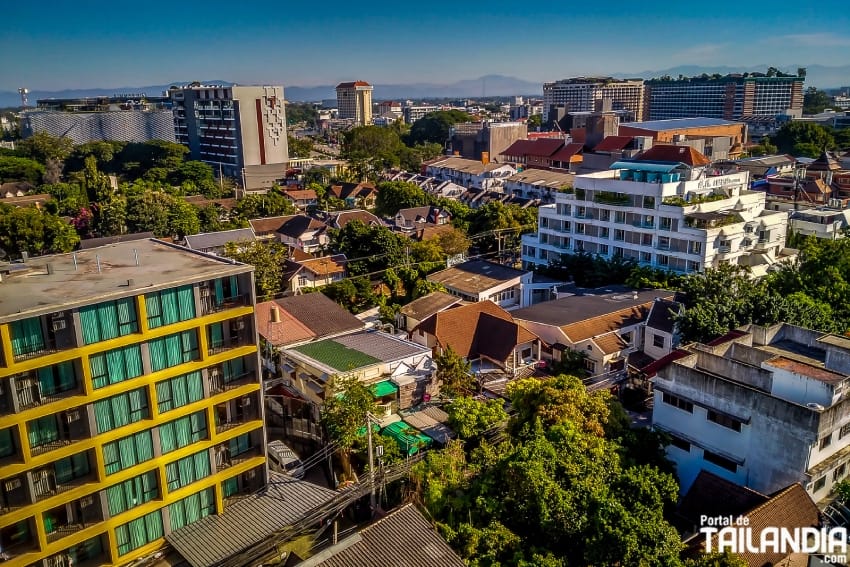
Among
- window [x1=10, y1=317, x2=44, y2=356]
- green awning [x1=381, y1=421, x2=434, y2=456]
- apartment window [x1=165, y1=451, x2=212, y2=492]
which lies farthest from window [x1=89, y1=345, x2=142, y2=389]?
green awning [x1=381, y1=421, x2=434, y2=456]

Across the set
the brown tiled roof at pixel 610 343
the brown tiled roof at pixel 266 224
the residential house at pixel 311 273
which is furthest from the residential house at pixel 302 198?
the brown tiled roof at pixel 610 343

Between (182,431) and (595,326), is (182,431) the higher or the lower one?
the higher one

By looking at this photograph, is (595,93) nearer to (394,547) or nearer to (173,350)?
(173,350)

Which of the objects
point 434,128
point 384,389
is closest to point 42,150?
point 434,128

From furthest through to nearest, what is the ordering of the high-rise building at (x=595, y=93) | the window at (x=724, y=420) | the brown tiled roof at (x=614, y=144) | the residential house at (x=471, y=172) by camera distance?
the high-rise building at (x=595, y=93)
the residential house at (x=471, y=172)
the brown tiled roof at (x=614, y=144)
the window at (x=724, y=420)

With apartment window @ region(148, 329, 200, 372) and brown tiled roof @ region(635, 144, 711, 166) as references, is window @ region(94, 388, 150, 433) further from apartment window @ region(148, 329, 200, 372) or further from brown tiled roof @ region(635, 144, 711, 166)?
brown tiled roof @ region(635, 144, 711, 166)

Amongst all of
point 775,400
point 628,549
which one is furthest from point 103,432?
point 775,400

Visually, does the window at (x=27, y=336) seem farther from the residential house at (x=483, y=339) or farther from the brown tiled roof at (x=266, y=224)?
the brown tiled roof at (x=266, y=224)
